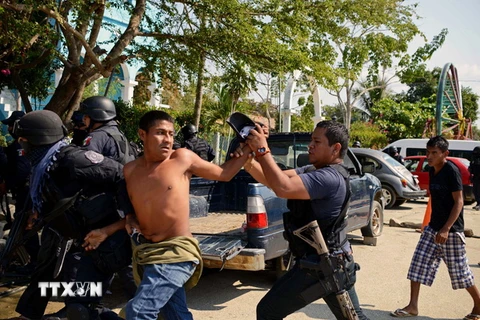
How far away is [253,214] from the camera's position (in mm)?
5227

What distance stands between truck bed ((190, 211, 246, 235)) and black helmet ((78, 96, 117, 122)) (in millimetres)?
2065

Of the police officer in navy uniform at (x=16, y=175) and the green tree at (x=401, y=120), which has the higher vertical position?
the green tree at (x=401, y=120)

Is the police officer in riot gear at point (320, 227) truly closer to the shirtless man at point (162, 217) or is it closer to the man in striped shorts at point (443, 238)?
the shirtless man at point (162, 217)

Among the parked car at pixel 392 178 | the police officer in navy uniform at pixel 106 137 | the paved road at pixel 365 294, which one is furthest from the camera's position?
the parked car at pixel 392 178

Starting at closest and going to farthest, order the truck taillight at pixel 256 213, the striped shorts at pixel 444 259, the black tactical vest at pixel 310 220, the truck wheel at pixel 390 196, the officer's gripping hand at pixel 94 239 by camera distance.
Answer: the black tactical vest at pixel 310 220
the officer's gripping hand at pixel 94 239
the striped shorts at pixel 444 259
the truck taillight at pixel 256 213
the truck wheel at pixel 390 196

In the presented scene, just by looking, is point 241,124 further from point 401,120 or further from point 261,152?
point 401,120

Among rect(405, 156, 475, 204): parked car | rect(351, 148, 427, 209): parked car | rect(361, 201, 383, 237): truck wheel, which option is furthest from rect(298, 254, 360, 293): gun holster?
rect(405, 156, 475, 204): parked car

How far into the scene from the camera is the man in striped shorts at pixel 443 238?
4.85 metres

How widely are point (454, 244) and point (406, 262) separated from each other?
2594mm

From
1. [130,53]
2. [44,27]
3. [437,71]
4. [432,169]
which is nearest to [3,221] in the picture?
[44,27]

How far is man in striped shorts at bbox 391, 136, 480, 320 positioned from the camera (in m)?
4.85

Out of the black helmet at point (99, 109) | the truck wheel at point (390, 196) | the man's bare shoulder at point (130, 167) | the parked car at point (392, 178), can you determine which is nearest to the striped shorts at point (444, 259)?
the man's bare shoulder at point (130, 167)

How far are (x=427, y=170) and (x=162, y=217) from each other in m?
14.0

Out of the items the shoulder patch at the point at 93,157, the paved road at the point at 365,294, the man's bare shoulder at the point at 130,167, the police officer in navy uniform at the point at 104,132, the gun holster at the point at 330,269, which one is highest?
the police officer in navy uniform at the point at 104,132
